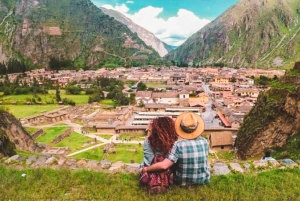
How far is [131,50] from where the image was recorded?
609ft

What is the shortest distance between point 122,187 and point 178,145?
182cm

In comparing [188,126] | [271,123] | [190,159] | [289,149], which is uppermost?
[188,126]

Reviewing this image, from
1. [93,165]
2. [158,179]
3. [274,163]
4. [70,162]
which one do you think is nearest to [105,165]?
[93,165]

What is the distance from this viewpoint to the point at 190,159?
17.3ft

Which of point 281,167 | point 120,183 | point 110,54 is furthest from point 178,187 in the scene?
point 110,54

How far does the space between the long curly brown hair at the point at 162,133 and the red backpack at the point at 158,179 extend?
1.06 feet

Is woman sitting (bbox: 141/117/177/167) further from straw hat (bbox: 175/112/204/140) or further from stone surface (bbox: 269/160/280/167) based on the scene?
stone surface (bbox: 269/160/280/167)

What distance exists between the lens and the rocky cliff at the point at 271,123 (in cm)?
2019

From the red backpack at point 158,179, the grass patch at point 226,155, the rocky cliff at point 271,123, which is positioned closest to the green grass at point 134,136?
the grass patch at point 226,155

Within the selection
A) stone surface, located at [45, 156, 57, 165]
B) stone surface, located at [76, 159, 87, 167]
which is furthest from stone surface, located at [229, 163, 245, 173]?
stone surface, located at [45, 156, 57, 165]

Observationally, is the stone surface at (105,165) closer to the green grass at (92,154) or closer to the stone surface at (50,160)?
the stone surface at (50,160)

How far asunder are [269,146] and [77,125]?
28739 millimetres

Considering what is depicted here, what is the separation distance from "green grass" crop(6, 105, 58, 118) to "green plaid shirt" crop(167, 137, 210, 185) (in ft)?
149

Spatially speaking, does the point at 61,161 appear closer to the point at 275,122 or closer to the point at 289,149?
the point at 289,149
